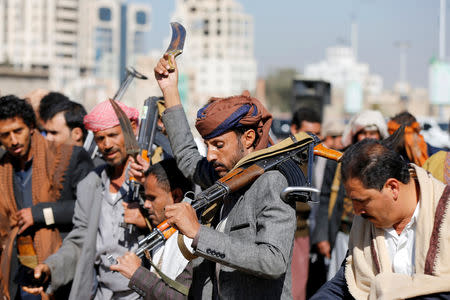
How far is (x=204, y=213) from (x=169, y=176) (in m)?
0.79

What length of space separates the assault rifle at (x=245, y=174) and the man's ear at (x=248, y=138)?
0.17m

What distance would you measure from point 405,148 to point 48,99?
10.8ft

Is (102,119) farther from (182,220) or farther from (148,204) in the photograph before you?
(182,220)

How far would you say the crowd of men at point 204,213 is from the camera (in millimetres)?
2781

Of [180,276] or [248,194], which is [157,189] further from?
[248,194]

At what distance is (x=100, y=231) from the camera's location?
170 inches

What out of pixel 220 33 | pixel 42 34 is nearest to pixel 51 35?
pixel 42 34

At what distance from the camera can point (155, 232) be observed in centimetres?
297

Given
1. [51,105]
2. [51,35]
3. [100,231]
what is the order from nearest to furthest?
1. [100,231]
2. [51,105]
3. [51,35]

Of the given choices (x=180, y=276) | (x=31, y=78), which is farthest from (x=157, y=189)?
(x=31, y=78)

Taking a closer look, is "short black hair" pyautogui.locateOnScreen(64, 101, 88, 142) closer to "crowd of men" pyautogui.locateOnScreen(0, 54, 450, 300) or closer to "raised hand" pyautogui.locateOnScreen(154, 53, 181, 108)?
"crowd of men" pyautogui.locateOnScreen(0, 54, 450, 300)

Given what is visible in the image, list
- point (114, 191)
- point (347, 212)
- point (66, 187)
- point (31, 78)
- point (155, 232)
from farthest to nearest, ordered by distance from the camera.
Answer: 1. point (31, 78)
2. point (347, 212)
3. point (66, 187)
4. point (114, 191)
5. point (155, 232)

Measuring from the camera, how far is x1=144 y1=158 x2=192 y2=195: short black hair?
386 cm

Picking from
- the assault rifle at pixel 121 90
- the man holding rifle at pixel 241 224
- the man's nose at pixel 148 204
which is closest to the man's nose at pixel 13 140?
the assault rifle at pixel 121 90
